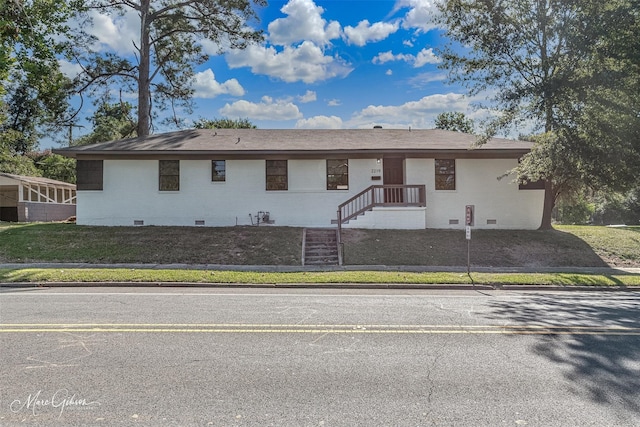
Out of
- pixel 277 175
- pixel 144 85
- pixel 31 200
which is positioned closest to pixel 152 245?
pixel 277 175

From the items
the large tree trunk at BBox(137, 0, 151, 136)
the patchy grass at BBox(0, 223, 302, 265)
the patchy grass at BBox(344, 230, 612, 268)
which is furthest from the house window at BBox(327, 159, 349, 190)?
the large tree trunk at BBox(137, 0, 151, 136)

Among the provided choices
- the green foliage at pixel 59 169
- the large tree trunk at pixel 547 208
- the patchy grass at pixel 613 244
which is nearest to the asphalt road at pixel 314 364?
the patchy grass at pixel 613 244

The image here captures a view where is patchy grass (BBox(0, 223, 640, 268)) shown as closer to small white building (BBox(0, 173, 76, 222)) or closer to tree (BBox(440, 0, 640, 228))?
tree (BBox(440, 0, 640, 228))

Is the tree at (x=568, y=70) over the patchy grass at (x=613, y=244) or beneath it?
over

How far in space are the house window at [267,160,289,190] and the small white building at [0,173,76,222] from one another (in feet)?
56.6

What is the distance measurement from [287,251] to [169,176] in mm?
7857

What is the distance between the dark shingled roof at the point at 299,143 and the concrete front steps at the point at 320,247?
387 centimetres

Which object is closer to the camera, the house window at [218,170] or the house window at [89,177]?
the house window at [89,177]

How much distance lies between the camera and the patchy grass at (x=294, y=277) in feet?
34.8

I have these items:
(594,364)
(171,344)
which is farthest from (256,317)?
(594,364)

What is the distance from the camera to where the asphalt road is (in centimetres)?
357

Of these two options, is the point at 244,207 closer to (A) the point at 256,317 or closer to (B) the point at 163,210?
(B) the point at 163,210

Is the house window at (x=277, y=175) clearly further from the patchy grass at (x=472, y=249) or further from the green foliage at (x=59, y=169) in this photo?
the green foliage at (x=59, y=169)

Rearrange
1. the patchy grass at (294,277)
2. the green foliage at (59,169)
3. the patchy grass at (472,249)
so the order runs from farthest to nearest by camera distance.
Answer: the green foliage at (59,169) < the patchy grass at (472,249) < the patchy grass at (294,277)
